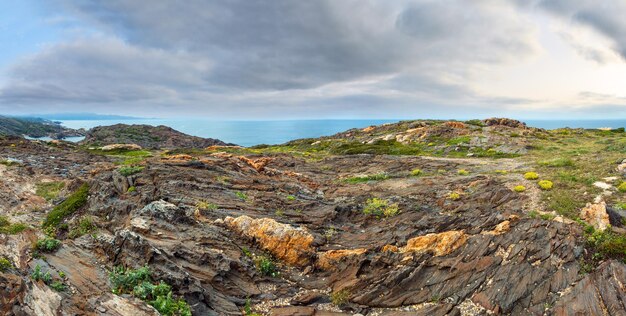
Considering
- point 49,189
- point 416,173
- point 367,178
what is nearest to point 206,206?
point 367,178

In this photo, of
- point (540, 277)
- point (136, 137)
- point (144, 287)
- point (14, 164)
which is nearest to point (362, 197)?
point (540, 277)

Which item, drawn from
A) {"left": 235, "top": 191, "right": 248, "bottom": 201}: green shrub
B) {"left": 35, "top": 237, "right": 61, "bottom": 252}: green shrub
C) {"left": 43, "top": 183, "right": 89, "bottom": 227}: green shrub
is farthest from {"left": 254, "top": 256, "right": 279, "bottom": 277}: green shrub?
{"left": 43, "top": 183, "right": 89, "bottom": 227}: green shrub

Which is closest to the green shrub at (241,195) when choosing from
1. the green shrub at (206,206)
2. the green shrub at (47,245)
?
the green shrub at (206,206)

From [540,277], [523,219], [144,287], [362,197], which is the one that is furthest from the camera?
[362,197]

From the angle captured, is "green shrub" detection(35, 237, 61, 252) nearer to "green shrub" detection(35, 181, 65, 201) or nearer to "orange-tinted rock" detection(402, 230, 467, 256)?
"orange-tinted rock" detection(402, 230, 467, 256)

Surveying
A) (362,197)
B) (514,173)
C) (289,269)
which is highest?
(514,173)

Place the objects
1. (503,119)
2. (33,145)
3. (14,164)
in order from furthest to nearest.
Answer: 1. (503,119)
2. (33,145)
3. (14,164)

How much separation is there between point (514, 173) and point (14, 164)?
70992 millimetres

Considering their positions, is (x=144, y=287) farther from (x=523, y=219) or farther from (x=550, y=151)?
(x=550, y=151)

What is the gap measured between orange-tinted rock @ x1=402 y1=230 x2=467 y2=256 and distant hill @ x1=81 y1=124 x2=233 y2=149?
15186cm

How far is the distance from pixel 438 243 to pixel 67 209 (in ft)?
99.0

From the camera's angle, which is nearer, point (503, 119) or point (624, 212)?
point (624, 212)

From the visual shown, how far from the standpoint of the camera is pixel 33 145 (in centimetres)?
8112

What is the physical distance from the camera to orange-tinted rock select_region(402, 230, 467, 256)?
2034 centimetres
